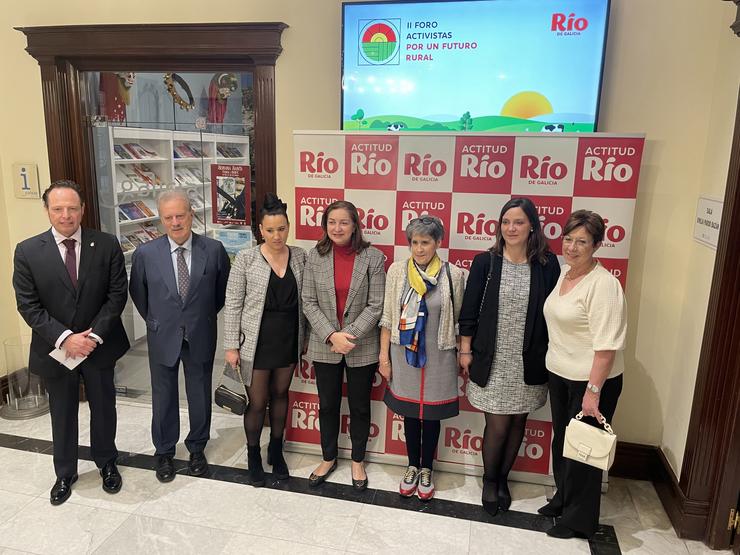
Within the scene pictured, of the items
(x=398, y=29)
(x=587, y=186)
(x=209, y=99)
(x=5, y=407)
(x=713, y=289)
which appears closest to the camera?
(x=713, y=289)

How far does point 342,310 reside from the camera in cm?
276

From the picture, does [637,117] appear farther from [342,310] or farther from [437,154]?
[342,310]

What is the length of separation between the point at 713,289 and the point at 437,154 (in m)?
1.43

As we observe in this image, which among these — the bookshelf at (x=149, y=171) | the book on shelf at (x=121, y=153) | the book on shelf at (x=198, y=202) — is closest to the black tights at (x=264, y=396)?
the bookshelf at (x=149, y=171)

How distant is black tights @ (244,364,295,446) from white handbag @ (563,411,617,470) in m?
1.41

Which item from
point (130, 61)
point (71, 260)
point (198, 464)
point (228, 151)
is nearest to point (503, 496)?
point (198, 464)

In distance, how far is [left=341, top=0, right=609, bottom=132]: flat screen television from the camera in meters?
2.72

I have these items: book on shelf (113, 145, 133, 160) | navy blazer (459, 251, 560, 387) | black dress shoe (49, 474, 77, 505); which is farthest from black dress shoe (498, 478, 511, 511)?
book on shelf (113, 145, 133, 160)

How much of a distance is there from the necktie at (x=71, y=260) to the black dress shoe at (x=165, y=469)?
1075mm

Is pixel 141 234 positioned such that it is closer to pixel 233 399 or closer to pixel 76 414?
pixel 76 414

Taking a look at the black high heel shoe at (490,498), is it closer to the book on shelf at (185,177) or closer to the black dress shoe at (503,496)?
the black dress shoe at (503,496)

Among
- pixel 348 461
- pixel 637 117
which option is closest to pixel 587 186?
pixel 637 117

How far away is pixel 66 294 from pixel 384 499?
74.3 inches

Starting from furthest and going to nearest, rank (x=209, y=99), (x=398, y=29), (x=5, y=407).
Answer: (x=5, y=407) < (x=209, y=99) < (x=398, y=29)
